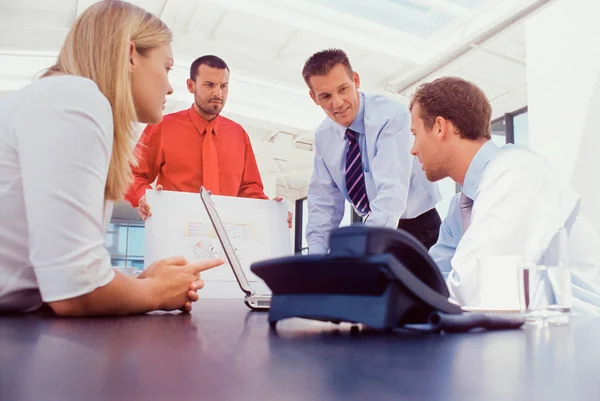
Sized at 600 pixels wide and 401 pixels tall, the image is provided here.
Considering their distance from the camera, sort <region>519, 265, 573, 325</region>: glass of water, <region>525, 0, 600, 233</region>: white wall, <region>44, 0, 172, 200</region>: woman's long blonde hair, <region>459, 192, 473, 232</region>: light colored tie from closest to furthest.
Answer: <region>519, 265, 573, 325</region>: glass of water
<region>44, 0, 172, 200</region>: woman's long blonde hair
<region>459, 192, 473, 232</region>: light colored tie
<region>525, 0, 600, 233</region>: white wall

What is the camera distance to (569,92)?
10.8ft

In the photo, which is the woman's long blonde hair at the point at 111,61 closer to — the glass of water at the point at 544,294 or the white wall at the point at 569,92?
the glass of water at the point at 544,294

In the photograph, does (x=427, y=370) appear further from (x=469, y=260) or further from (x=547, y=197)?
(x=547, y=197)

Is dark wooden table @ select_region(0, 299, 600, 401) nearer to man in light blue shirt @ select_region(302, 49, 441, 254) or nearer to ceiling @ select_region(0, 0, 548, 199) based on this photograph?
man in light blue shirt @ select_region(302, 49, 441, 254)

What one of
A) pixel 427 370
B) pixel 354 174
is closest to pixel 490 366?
pixel 427 370

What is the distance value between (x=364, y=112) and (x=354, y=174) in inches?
11.6

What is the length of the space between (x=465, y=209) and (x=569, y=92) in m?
1.70

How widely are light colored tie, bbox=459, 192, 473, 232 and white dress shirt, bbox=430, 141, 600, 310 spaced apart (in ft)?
1.60

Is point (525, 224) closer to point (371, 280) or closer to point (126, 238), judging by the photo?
point (371, 280)

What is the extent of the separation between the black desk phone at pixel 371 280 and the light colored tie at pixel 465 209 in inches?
58.8

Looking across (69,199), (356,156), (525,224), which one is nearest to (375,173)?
(356,156)

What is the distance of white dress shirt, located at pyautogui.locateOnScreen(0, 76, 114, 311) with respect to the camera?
2.88ft

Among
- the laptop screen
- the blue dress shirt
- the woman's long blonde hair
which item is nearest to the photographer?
the woman's long blonde hair

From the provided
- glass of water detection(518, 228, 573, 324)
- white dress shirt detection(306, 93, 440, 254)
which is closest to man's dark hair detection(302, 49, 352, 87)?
white dress shirt detection(306, 93, 440, 254)
